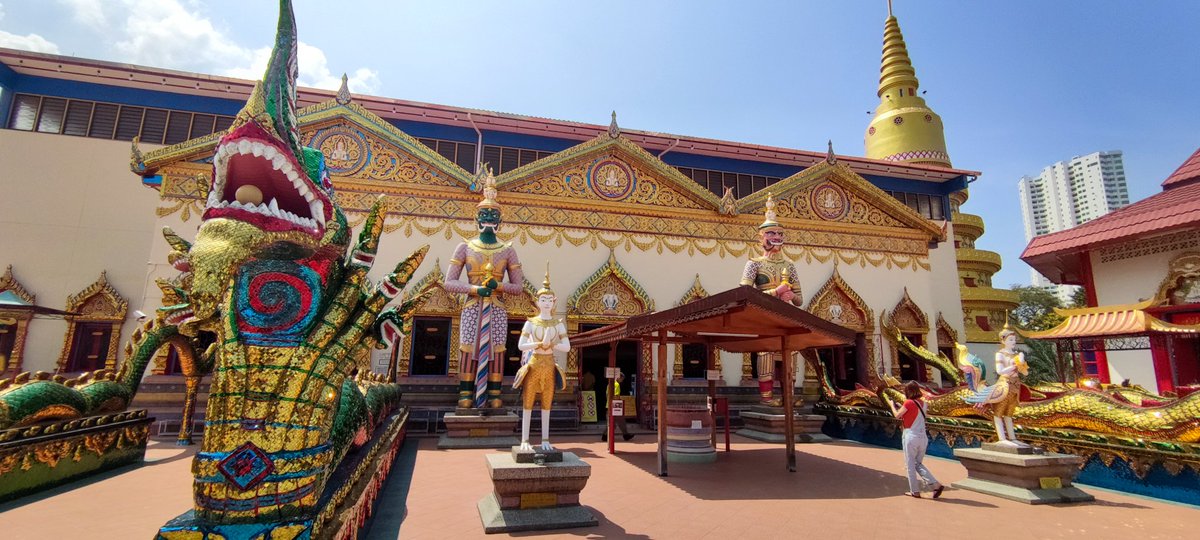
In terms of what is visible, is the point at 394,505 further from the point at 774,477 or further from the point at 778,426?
the point at 778,426

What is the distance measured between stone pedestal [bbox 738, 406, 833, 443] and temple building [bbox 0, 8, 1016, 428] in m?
1.91

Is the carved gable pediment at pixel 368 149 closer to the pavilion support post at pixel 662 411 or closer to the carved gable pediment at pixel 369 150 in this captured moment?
the carved gable pediment at pixel 369 150

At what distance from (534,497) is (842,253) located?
1307 centimetres

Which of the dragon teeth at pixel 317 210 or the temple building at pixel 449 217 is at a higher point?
the temple building at pixel 449 217

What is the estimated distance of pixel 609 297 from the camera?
13.3 metres

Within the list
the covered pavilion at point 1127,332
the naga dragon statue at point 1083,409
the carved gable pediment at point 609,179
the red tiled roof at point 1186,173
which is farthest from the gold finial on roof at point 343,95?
the red tiled roof at point 1186,173

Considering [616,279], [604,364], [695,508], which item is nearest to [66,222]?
[616,279]

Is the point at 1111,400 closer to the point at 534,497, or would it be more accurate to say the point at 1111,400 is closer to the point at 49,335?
the point at 534,497

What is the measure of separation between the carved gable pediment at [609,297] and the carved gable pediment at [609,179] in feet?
5.89

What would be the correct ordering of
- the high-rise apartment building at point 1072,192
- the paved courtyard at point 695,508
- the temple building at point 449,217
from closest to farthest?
1. the paved courtyard at point 695,508
2. the temple building at point 449,217
3. the high-rise apartment building at point 1072,192

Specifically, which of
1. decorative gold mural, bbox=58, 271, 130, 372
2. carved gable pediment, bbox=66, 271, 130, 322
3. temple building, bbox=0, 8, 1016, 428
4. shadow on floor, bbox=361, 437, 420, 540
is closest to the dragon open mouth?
shadow on floor, bbox=361, 437, 420, 540

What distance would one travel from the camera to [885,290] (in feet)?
49.8

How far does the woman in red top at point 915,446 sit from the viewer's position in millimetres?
6152

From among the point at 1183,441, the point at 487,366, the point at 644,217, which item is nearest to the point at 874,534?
the point at 1183,441
